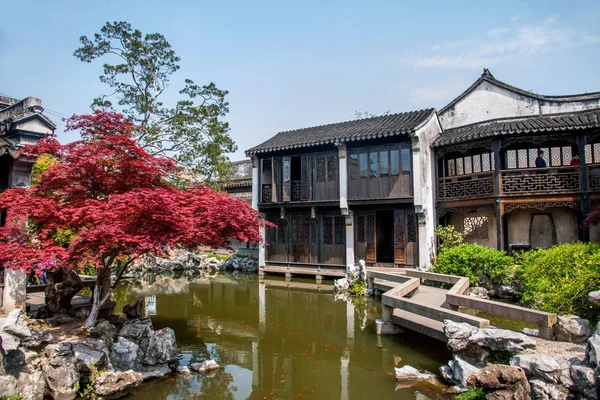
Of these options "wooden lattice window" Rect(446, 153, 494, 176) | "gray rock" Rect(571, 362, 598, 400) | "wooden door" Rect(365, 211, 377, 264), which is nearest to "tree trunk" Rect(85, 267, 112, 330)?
"gray rock" Rect(571, 362, 598, 400)

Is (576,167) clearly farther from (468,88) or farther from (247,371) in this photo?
(247,371)

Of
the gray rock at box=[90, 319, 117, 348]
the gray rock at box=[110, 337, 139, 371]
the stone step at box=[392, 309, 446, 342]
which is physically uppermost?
the gray rock at box=[90, 319, 117, 348]

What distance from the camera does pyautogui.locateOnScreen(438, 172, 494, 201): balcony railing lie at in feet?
46.3

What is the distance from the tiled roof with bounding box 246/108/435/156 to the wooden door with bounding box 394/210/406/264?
290 centimetres

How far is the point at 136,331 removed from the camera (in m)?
6.88

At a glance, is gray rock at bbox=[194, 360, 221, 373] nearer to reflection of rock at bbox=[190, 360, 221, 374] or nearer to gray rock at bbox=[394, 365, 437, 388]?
reflection of rock at bbox=[190, 360, 221, 374]

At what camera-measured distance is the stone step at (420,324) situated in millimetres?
7211

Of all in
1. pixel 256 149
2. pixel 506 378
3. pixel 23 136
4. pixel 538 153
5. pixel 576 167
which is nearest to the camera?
pixel 506 378

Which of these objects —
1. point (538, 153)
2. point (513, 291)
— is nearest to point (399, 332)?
point (513, 291)

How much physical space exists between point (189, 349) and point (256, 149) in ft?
38.3

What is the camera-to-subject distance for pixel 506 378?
191 inches

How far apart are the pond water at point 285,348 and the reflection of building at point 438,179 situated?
12.7 feet

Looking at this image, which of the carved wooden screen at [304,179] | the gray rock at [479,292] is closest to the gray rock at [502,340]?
the gray rock at [479,292]

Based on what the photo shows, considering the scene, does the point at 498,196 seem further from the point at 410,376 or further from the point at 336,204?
the point at 410,376
